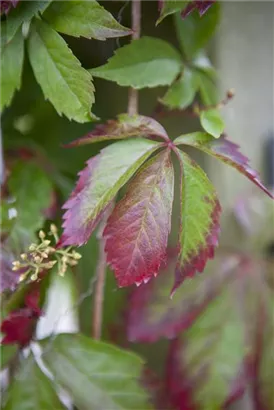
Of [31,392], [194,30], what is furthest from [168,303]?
[194,30]

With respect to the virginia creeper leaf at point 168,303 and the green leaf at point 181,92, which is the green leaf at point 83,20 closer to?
the green leaf at point 181,92

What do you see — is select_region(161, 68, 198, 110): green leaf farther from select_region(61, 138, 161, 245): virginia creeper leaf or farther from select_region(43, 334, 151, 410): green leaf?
select_region(43, 334, 151, 410): green leaf

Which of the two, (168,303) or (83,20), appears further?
(168,303)

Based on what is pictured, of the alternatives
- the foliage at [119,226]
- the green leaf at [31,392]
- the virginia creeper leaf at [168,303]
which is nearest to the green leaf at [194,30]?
the foliage at [119,226]

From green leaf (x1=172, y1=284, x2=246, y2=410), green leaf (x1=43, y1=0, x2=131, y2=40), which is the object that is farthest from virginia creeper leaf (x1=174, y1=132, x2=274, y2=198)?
green leaf (x1=172, y1=284, x2=246, y2=410)

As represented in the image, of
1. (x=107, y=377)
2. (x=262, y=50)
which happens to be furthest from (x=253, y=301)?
(x=262, y=50)

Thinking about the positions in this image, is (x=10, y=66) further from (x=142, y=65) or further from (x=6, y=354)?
(x=6, y=354)

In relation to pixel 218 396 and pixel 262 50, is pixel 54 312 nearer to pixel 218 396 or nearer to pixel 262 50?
pixel 218 396

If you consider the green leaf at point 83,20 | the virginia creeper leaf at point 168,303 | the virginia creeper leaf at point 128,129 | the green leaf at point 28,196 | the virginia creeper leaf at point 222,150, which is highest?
the green leaf at point 83,20

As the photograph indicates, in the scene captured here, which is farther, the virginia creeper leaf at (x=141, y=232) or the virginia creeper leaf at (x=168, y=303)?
the virginia creeper leaf at (x=168, y=303)
